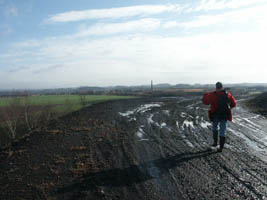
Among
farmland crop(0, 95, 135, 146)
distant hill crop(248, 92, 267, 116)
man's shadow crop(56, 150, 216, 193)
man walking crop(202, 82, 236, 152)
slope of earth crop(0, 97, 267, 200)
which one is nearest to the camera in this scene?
slope of earth crop(0, 97, 267, 200)

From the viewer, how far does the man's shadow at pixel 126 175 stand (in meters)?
3.94

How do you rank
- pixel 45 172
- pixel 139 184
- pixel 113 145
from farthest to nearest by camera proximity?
pixel 113 145 → pixel 45 172 → pixel 139 184

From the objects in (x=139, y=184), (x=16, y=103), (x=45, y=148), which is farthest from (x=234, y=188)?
(x=16, y=103)

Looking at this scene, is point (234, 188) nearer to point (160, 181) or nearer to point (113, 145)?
point (160, 181)

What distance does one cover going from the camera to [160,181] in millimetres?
4023

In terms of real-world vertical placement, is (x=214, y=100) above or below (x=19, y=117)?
above

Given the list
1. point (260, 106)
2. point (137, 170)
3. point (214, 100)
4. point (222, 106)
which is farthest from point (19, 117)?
point (260, 106)

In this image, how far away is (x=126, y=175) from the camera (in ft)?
14.3

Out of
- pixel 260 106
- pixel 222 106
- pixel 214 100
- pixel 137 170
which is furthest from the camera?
pixel 260 106

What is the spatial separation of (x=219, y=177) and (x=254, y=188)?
0.66 m

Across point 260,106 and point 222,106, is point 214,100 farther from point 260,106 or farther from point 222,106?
point 260,106

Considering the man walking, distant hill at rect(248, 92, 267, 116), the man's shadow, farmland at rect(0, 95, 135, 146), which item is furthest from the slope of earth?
distant hill at rect(248, 92, 267, 116)

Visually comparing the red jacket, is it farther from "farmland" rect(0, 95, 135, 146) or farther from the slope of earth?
"farmland" rect(0, 95, 135, 146)

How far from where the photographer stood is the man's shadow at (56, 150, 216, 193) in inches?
155
